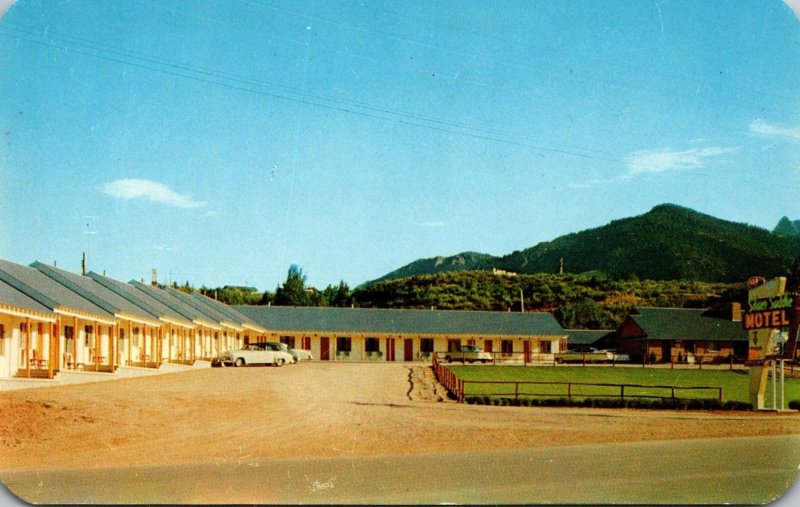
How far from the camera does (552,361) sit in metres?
59.4

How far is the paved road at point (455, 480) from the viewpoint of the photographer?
12383 millimetres

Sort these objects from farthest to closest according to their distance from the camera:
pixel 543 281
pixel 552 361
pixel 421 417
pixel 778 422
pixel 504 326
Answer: pixel 543 281 < pixel 504 326 < pixel 552 361 < pixel 778 422 < pixel 421 417

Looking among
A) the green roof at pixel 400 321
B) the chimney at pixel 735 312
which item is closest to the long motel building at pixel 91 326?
the green roof at pixel 400 321

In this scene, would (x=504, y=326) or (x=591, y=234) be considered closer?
(x=504, y=326)

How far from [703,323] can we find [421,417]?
166 feet

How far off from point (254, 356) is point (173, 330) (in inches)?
170

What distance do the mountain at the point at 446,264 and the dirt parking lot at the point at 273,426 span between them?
11499cm

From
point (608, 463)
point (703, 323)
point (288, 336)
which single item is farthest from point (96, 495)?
point (703, 323)

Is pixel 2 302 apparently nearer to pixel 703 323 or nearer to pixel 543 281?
pixel 703 323

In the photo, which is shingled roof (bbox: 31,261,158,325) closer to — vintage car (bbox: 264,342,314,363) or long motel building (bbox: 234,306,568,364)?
vintage car (bbox: 264,342,314,363)

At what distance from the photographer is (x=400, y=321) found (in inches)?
2470

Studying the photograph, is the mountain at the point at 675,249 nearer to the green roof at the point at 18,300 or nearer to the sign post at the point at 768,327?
the sign post at the point at 768,327

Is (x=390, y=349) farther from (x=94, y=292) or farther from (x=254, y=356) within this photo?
(x=94, y=292)

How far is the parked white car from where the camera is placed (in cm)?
4206
